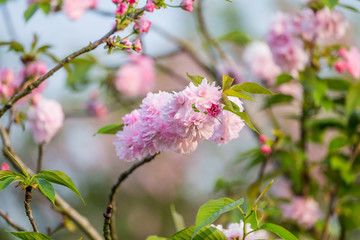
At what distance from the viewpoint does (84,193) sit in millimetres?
4449

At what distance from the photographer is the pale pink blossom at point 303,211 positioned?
1581 millimetres

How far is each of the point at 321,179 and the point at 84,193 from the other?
9.18ft

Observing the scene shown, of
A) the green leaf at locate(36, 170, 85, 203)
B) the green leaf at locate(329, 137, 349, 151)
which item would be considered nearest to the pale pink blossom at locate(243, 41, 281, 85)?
the green leaf at locate(329, 137, 349, 151)

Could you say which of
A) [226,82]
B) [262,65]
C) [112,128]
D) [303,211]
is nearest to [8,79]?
[112,128]

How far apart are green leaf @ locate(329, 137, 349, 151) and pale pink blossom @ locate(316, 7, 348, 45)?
1.26 ft

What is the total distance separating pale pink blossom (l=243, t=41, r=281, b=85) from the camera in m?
2.09

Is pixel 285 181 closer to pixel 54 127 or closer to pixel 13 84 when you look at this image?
pixel 54 127

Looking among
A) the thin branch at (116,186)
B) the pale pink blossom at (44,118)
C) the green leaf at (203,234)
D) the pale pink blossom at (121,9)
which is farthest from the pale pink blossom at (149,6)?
the pale pink blossom at (44,118)

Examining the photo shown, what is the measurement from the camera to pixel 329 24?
4.89 feet

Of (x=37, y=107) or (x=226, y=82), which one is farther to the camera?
(x=37, y=107)

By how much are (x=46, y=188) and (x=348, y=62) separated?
1.26m

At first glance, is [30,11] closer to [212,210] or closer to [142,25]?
[142,25]

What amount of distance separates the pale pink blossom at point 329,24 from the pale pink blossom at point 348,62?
72mm

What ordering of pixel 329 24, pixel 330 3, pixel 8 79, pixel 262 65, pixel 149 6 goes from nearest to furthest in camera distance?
pixel 149 6 < pixel 330 3 < pixel 8 79 < pixel 329 24 < pixel 262 65
